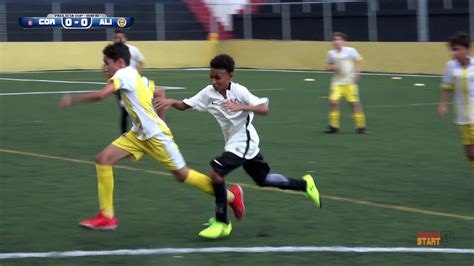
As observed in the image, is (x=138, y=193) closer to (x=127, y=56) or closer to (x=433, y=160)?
(x=127, y=56)

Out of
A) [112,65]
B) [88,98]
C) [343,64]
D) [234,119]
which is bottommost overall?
[234,119]

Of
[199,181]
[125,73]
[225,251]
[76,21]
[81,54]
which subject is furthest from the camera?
[76,21]

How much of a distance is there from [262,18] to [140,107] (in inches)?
1301

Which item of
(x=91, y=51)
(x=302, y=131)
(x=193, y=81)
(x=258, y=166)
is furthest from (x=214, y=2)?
(x=258, y=166)

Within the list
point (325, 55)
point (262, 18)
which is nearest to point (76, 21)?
point (262, 18)

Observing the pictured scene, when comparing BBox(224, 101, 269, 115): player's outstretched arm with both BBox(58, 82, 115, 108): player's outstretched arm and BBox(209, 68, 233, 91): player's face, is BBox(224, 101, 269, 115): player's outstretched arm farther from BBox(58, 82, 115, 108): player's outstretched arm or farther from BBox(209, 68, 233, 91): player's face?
BBox(58, 82, 115, 108): player's outstretched arm

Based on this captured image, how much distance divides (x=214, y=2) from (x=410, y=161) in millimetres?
29928

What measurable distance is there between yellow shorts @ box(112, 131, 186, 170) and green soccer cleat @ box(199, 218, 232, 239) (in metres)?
0.60

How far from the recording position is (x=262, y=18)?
40.9 meters

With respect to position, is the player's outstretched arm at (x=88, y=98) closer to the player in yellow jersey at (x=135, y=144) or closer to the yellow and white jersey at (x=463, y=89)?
the player in yellow jersey at (x=135, y=144)

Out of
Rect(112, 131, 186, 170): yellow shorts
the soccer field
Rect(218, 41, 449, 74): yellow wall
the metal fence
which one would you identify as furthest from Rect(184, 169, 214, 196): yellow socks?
the metal fence

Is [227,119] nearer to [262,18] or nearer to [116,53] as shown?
[116,53]

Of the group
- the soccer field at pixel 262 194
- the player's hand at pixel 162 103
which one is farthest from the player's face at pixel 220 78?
the soccer field at pixel 262 194

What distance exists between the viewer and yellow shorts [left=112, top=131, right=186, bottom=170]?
8203 mm
